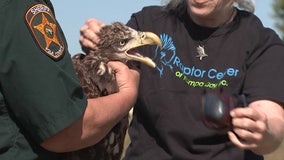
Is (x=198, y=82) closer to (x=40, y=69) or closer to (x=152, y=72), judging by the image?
(x=152, y=72)

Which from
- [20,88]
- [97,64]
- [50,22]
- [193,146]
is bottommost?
[193,146]

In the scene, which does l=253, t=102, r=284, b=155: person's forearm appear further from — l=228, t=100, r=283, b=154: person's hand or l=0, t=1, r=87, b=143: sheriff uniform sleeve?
l=0, t=1, r=87, b=143: sheriff uniform sleeve

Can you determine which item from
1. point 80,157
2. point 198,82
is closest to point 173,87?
point 198,82

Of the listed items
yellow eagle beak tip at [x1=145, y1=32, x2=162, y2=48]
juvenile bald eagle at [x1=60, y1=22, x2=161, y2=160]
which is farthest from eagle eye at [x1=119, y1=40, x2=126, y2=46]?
yellow eagle beak tip at [x1=145, y1=32, x2=162, y2=48]

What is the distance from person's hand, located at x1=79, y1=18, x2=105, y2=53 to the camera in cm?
436

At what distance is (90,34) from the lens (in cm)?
436

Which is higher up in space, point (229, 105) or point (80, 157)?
point (229, 105)

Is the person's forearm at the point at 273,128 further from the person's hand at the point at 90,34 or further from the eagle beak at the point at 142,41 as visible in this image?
the person's hand at the point at 90,34

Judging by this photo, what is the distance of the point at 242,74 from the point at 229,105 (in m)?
1.12

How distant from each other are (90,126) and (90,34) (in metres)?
1.27

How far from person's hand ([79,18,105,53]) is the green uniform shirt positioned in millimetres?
1242

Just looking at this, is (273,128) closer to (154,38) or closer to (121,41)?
(154,38)

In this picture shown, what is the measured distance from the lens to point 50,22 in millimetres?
3012

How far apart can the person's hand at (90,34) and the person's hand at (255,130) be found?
3.69 feet
